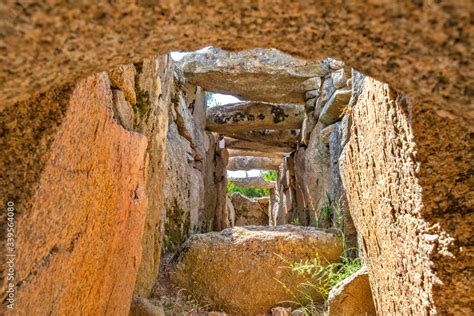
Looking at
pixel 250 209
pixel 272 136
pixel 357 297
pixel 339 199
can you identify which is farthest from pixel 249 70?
pixel 250 209

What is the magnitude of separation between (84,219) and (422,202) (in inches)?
36.3

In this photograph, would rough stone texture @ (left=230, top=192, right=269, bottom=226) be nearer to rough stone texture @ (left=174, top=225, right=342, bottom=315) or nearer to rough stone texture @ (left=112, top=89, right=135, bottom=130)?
rough stone texture @ (left=174, top=225, right=342, bottom=315)

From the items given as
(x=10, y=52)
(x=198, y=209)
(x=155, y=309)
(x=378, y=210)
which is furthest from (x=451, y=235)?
(x=198, y=209)

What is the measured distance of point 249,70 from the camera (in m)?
4.67

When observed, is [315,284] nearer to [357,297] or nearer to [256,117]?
[357,297]

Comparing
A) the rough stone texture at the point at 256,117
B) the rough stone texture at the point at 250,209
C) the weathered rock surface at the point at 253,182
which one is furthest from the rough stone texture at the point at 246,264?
the rough stone texture at the point at 250,209

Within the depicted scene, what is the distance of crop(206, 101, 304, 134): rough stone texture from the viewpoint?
19.6ft

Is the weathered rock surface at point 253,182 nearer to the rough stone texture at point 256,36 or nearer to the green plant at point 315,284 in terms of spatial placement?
the green plant at point 315,284

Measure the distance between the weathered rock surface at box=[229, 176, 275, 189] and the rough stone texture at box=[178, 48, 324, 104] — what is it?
5263mm

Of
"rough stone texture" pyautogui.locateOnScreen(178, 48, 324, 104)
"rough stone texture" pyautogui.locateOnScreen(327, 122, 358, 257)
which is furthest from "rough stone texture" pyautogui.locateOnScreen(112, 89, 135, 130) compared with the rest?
"rough stone texture" pyautogui.locateOnScreen(178, 48, 324, 104)

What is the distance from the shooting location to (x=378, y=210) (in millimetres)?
1337

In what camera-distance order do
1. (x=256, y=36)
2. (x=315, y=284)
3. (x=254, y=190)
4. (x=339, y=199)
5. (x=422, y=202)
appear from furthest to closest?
(x=254, y=190) → (x=339, y=199) → (x=315, y=284) → (x=422, y=202) → (x=256, y=36)

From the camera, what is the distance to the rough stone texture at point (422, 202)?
0.89 m

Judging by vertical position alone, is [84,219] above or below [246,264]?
above
